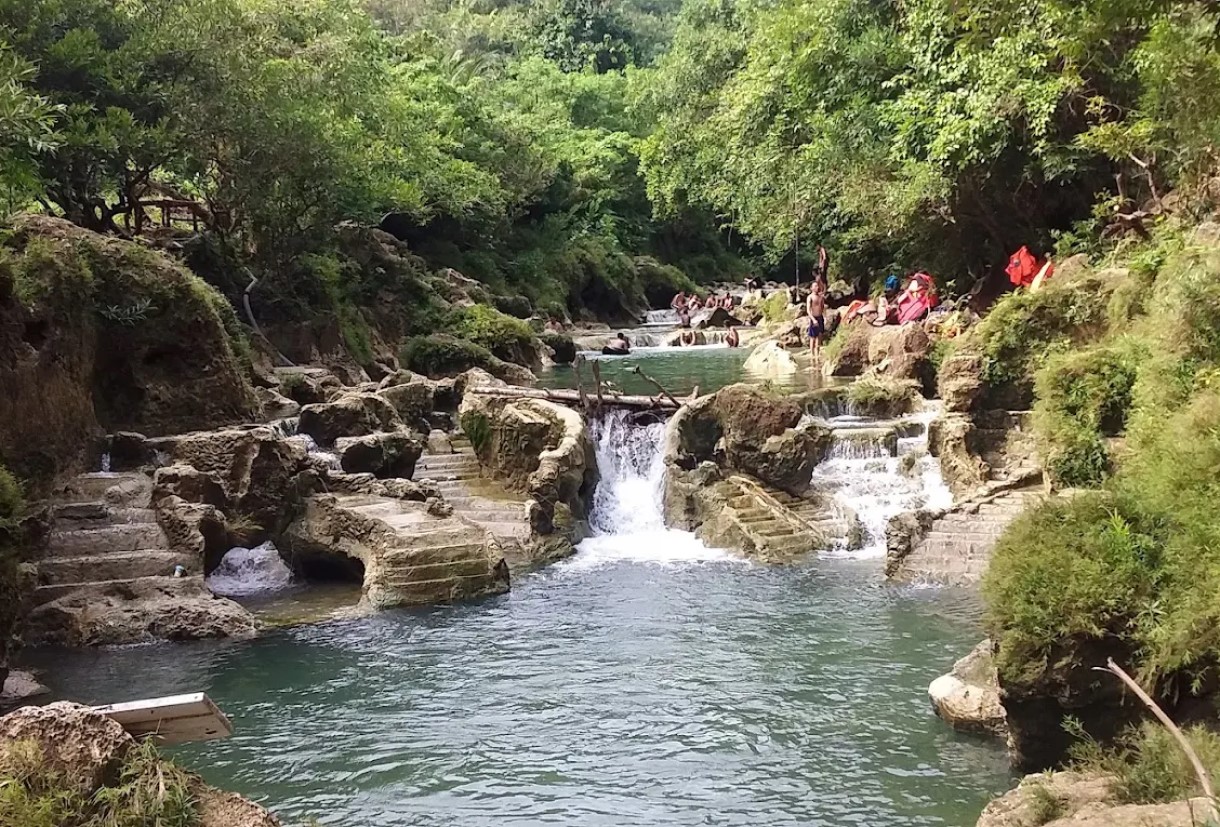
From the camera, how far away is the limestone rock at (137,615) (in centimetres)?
1066

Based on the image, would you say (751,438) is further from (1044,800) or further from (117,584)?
(1044,800)

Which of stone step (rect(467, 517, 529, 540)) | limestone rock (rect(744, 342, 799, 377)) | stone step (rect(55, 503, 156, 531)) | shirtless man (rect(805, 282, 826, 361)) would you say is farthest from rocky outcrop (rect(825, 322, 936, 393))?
stone step (rect(55, 503, 156, 531))

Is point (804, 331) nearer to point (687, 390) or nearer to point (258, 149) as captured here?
point (687, 390)

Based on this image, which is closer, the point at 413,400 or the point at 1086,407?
the point at 1086,407

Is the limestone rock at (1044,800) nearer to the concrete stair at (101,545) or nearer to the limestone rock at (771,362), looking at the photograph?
the concrete stair at (101,545)

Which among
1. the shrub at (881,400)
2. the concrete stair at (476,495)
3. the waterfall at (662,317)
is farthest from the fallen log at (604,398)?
the waterfall at (662,317)

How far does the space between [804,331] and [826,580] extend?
14.9m

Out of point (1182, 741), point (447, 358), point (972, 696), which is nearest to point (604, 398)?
point (447, 358)

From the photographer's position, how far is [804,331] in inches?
1056

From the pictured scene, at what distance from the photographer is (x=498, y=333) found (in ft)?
89.6

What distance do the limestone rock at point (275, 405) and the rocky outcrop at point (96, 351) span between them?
0.95 meters

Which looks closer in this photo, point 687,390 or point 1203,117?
point 1203,117

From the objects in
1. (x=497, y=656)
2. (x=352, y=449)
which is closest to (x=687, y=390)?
(x=352, y=449)

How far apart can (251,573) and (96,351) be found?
3.56 meters
